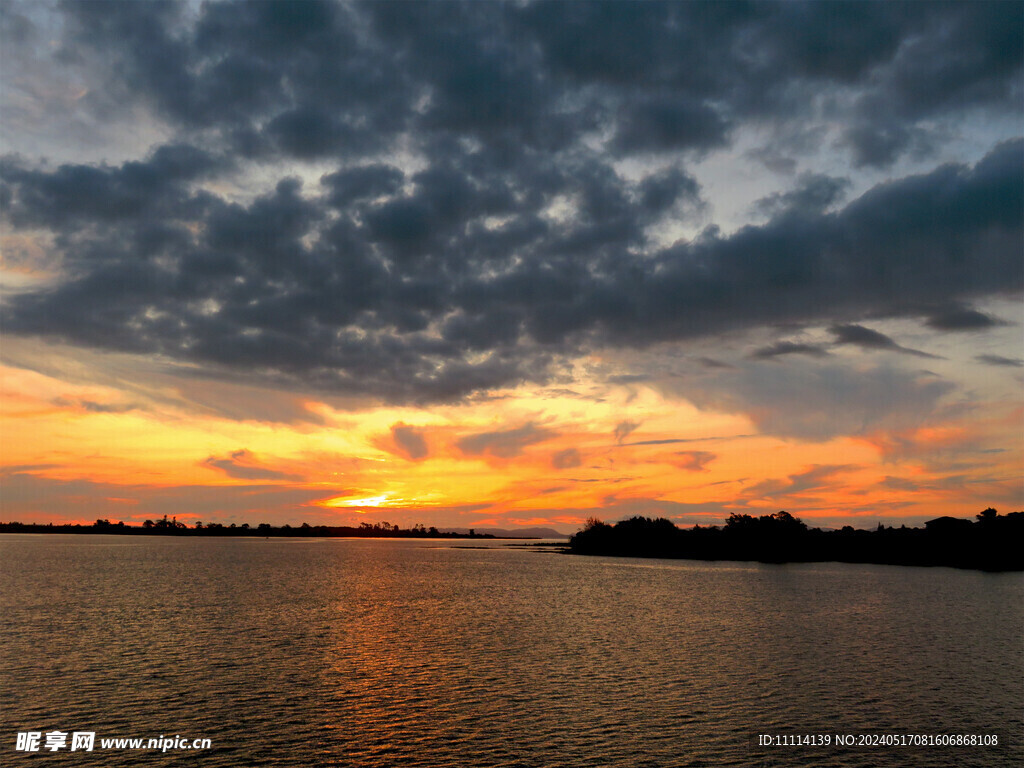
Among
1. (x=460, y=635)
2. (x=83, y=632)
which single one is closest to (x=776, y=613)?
(x=460, y=635)

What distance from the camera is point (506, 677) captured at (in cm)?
4666

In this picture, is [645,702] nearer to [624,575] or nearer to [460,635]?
[460,635]

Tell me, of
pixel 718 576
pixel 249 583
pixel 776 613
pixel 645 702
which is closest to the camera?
pixel 645 702

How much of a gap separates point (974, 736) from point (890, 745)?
5.70m

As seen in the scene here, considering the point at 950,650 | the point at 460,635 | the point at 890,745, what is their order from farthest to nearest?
the point at 460,635 → the point at 950,650 → the point at 890,745

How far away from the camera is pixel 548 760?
3086 centimetres

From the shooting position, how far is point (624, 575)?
142 meters

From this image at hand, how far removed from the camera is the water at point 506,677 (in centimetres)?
3284

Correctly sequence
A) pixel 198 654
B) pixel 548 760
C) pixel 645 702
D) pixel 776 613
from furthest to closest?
1. pixel 776 613
2. pixel 198 654
3. pixel 645 702
4. pixel 548 760

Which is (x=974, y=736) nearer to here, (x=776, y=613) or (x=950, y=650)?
(x=950, y=650)

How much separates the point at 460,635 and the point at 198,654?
22592mm

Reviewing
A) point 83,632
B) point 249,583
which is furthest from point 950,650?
point 249,583

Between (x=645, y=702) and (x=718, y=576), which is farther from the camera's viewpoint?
(x=718, y=576)

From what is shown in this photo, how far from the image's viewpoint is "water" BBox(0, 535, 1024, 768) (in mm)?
32844
